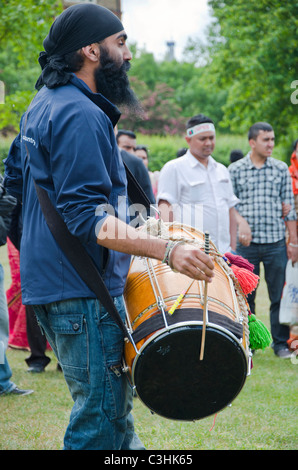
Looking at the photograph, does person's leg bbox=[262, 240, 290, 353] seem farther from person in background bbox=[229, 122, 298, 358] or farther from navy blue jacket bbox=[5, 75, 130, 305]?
navy blue jacket bbox=[5, 75, 130, 305]

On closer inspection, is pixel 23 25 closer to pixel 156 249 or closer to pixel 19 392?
pixel 19 392

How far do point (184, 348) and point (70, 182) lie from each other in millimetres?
791

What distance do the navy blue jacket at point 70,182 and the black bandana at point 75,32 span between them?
71mm

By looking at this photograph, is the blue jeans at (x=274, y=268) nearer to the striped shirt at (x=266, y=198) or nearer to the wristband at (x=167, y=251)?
the striped shirt at (x=266, y=198)

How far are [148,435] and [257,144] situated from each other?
3804 mm

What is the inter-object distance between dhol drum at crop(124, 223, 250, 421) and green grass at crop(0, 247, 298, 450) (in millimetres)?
1529

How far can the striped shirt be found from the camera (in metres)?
6.64

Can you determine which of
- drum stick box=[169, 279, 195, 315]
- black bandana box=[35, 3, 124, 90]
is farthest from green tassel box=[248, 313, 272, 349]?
black bandana box=[35, 3, 124, 90]

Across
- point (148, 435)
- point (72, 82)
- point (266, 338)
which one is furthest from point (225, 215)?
point (72, 82)

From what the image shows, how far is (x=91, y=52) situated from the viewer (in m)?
2.43

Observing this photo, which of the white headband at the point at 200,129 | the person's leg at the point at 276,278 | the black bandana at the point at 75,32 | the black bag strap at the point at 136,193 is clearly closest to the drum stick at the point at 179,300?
the black bag strap at the point at 136,193

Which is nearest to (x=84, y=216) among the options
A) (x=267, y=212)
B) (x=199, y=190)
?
(x=199, y=190)

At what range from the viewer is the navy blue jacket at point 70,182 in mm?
2186

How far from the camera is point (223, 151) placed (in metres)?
26.0
